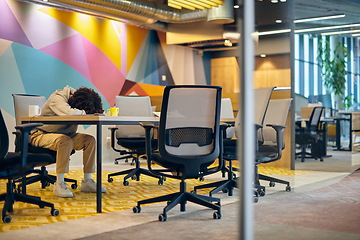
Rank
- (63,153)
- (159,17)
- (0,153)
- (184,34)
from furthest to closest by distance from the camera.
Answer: (184,34) → (159,17) → (63,153) → (0,153)

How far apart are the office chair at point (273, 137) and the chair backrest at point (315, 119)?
2.15 meters

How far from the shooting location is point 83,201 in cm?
336

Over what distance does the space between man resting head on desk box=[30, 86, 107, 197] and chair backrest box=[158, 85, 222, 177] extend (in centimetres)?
100

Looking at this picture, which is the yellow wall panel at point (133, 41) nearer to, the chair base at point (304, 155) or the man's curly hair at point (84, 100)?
the chair base at point (304, 155)

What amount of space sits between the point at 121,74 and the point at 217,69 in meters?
3.66

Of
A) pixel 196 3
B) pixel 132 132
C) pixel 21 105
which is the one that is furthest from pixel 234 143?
pixel 196 3

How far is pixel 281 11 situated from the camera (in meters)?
5.85

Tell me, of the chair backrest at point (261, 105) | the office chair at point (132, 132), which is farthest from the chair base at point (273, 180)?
the office chair at point (132, 132)

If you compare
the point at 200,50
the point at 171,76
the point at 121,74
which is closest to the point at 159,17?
the point at 121,74

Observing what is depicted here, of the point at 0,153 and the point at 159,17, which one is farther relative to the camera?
the point at 159,17

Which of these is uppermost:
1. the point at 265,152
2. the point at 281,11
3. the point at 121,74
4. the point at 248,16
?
the point at 281,11

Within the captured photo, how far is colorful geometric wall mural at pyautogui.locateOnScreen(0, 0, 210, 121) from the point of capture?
580cm

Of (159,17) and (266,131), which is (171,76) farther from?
(266,131)

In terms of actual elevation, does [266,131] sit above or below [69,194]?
above
